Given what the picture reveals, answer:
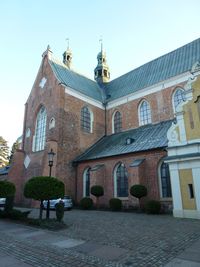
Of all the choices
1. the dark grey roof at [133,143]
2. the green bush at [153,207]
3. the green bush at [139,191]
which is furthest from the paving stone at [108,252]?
the dark grey roof at [133,143]

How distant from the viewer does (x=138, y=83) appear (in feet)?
88.6

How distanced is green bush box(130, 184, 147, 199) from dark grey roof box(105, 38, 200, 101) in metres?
12.9

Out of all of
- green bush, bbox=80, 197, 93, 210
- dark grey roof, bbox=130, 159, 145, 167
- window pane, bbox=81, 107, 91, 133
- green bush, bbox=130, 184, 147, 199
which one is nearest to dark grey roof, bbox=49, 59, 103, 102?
window pane, bbox=81, 107, 91, 133

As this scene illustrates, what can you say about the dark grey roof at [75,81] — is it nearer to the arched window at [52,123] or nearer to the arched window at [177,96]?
the arched window at [52,123]

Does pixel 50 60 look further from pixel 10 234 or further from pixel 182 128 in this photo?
pixel 10 234

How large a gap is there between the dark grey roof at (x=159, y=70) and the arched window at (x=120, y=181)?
10.6 metres

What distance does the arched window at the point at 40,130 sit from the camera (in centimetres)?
2564

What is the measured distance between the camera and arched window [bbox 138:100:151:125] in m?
24.5

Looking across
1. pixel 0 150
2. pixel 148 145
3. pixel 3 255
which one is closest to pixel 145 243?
pixel 3 255

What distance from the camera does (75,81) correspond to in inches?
1110

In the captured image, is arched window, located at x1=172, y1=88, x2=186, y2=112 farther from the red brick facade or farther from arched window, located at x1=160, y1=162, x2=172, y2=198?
arched window, located at x1=160, y1=162, x2=172, y2=198

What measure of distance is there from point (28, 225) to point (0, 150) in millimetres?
54074

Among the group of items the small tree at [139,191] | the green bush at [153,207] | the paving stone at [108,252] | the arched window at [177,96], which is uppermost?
the arched window at [177,96]

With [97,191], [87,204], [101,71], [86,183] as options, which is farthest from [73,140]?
[101,71]
